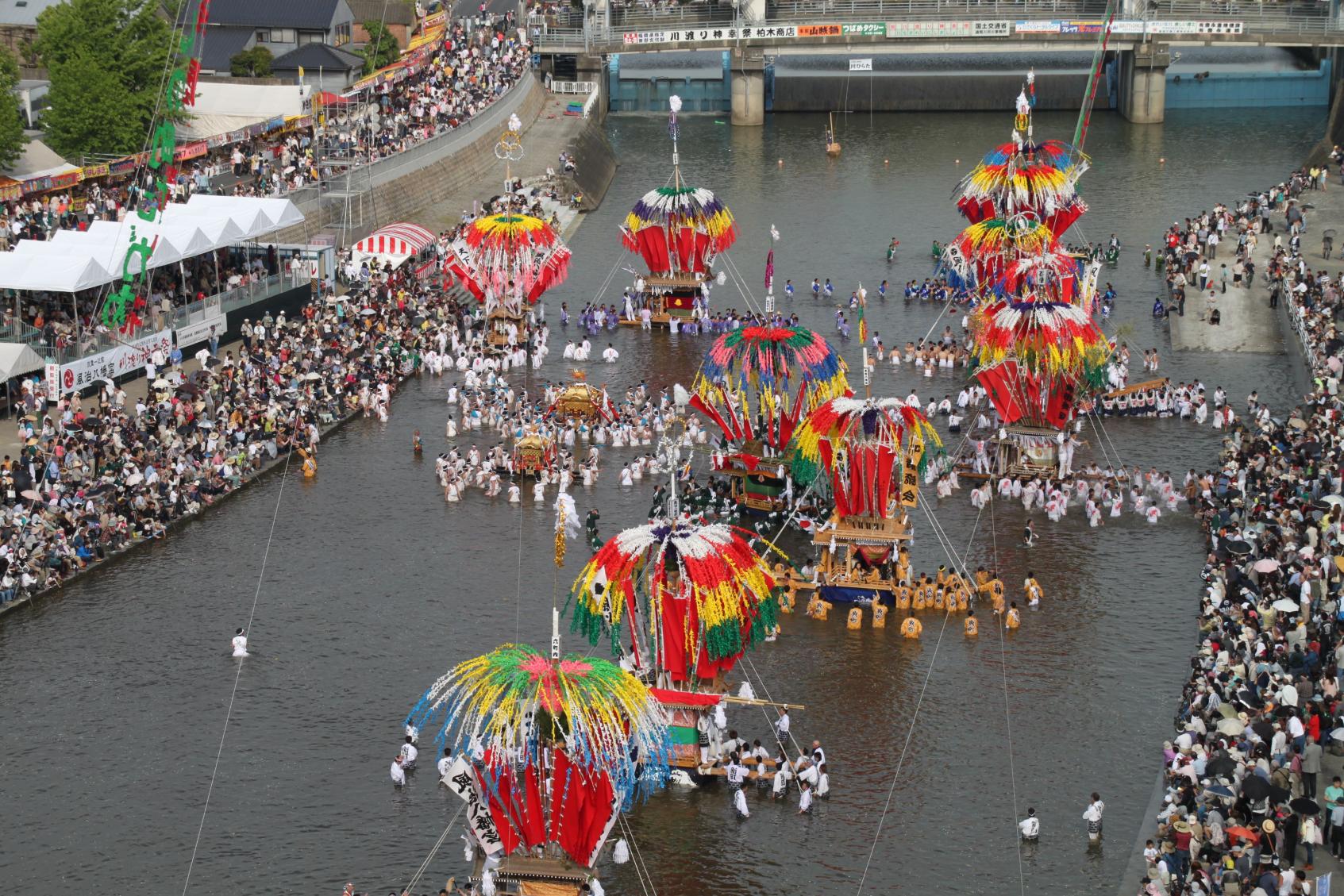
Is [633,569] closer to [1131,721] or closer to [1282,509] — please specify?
[1131,721]

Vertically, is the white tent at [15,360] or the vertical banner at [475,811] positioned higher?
the white tent at [15,360]

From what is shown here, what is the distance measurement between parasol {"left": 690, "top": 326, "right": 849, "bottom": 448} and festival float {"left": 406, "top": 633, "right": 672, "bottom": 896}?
24.3 metres

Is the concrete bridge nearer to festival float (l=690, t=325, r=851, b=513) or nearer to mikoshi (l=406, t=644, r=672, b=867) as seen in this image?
festival float (l=690, t=325, r=851, b=513)

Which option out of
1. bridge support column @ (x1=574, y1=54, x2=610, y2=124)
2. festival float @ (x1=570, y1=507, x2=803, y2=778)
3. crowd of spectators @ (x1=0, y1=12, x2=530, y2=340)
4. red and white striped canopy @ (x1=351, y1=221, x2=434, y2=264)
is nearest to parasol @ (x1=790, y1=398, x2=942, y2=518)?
festival float @ (x1=570, y1=507, x2=803, y2=778)

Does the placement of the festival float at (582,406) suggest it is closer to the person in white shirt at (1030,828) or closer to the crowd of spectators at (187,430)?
the crowd of spectators at (187,430)

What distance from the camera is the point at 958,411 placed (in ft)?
247

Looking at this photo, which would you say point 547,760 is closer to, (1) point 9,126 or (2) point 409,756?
(2) point 409,756

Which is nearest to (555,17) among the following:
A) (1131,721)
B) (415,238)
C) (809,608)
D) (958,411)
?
(415,238)

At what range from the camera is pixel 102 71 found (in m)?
94.8

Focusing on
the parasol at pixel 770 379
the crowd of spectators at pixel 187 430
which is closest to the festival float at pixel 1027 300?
the parasol at pixel 770 379

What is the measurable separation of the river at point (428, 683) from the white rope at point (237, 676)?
0.42 ft

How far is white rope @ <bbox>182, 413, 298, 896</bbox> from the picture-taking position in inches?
1777

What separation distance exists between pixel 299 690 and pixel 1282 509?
27493 millimetres

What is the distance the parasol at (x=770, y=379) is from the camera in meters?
63.7
